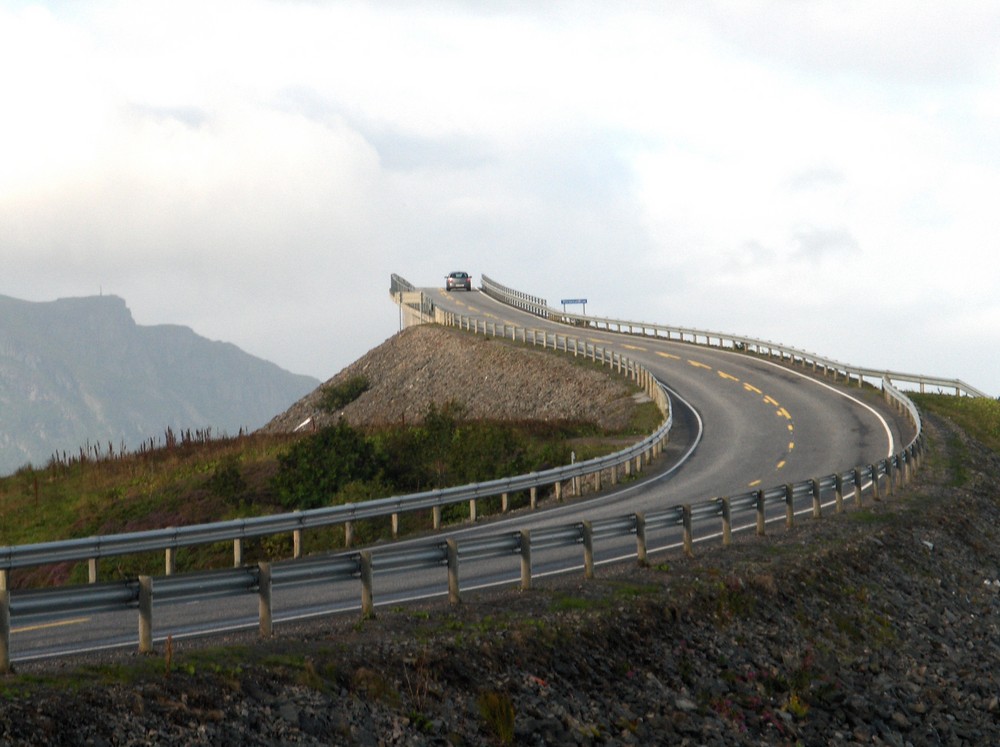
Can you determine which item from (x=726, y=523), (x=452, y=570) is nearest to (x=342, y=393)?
(x=726, y=523)

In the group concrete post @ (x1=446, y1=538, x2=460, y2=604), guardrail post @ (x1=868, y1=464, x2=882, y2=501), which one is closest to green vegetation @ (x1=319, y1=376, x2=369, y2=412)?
guardrail post @ (x1=868, y1=464, x2=882, y2=501)

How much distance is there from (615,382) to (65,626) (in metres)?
44.9

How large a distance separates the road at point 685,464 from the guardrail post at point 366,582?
3.53 feet

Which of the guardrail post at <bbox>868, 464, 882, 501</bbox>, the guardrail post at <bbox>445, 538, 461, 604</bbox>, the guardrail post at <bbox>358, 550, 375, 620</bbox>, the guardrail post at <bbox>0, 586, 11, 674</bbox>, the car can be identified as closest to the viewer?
the guardrail post at <bbox>0, 586, 11, 674</bbox>

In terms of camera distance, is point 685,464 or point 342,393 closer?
A: point 685,464

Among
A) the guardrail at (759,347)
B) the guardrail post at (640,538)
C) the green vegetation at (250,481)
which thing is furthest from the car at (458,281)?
the guardrail post at (640,538)

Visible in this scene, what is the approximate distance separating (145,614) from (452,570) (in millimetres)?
4437

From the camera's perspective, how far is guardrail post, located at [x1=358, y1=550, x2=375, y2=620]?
1442cm

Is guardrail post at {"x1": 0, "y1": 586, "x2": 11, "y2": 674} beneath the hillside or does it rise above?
beneath

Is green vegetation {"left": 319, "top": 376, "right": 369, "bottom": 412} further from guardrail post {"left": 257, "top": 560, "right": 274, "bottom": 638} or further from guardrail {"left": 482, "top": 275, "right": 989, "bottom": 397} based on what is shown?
guardrail post {"left": 257, "top": 560, "right": 274, "bottom": 638}

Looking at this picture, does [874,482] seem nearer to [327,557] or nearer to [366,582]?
[366,582]

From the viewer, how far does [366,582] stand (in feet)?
48.2

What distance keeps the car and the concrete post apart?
10538cm

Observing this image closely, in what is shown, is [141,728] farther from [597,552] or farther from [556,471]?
[556,471]
